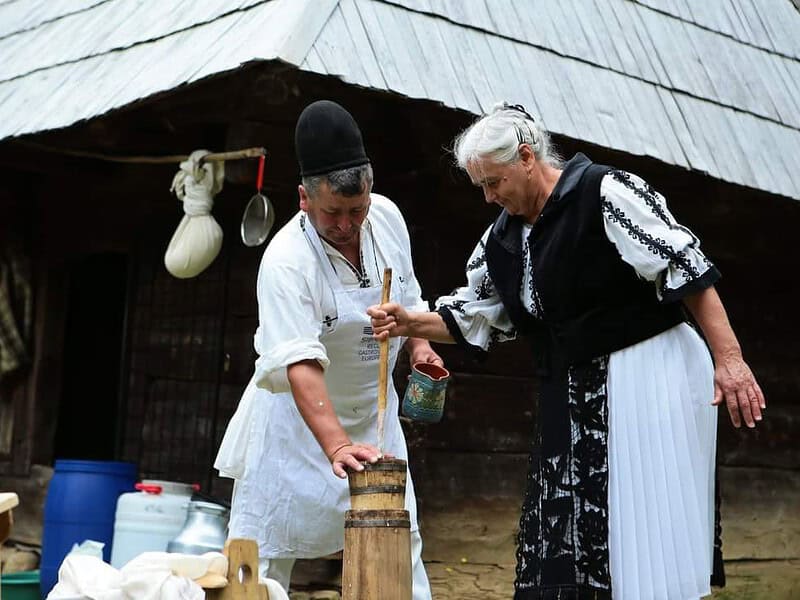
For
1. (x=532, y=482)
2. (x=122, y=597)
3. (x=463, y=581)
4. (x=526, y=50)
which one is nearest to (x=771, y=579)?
(x=463, y=581)

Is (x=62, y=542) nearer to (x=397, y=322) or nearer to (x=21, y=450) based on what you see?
(x=21, y=450)

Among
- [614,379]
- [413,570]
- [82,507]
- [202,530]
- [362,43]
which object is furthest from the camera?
[82,507]

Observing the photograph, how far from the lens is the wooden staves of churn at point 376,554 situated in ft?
11.1

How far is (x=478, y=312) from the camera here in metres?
4.04

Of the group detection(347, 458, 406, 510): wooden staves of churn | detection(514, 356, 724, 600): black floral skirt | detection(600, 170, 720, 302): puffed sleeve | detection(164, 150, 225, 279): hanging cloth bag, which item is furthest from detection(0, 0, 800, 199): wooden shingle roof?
detection(347, 458, 406, 510): wooden staves of churn

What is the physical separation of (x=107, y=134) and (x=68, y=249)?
2.09 m

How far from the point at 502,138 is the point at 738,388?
911 millimetres

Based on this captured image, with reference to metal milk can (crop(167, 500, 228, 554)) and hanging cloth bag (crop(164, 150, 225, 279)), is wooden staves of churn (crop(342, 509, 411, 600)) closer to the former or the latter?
metal milk can (crop(167, 500, 228, 554))

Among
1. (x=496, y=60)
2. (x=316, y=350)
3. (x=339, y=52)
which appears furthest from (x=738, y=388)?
(x=496, y=60)

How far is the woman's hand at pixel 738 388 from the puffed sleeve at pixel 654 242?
0.21m

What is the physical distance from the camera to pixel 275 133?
5.83m

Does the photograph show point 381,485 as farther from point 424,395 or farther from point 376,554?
point 424,395

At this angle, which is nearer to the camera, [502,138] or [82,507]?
[502,138]

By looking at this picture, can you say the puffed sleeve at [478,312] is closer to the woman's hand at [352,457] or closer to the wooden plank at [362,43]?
the woman's hand at [352,457]
